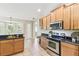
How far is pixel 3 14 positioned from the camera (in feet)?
9.80

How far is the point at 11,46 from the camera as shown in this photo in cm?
425

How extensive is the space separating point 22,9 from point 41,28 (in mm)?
782

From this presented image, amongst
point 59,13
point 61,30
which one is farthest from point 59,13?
point 61,30

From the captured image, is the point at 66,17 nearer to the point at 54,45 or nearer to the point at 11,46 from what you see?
the point at 54,45

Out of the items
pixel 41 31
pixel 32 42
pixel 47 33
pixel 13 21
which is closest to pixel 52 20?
pixel 47 33

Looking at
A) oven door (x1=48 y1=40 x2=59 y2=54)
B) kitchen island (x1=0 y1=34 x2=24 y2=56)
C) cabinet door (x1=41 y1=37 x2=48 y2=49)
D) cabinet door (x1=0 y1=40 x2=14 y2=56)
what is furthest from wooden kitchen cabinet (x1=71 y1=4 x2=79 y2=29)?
cabinet door (x1=0 y1=40 x2=14 y2=56)

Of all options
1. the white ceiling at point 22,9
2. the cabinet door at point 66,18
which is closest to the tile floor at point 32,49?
the white ceiling at point 22,9

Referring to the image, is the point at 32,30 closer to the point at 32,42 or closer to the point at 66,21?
the point at 32,42

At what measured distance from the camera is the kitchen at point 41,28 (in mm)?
3068

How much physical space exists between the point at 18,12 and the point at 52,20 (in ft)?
4.36

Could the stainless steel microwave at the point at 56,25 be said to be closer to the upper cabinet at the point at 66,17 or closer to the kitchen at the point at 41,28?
the kitchen at the point at 41,28

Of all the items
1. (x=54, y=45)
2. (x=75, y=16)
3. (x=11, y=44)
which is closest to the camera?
(x=75, y=16)

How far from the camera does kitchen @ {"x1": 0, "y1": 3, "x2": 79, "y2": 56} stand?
307 centimetres

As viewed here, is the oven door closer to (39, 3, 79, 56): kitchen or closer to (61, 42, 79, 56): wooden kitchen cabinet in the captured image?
(39, 3, 79, 56): kitchen
